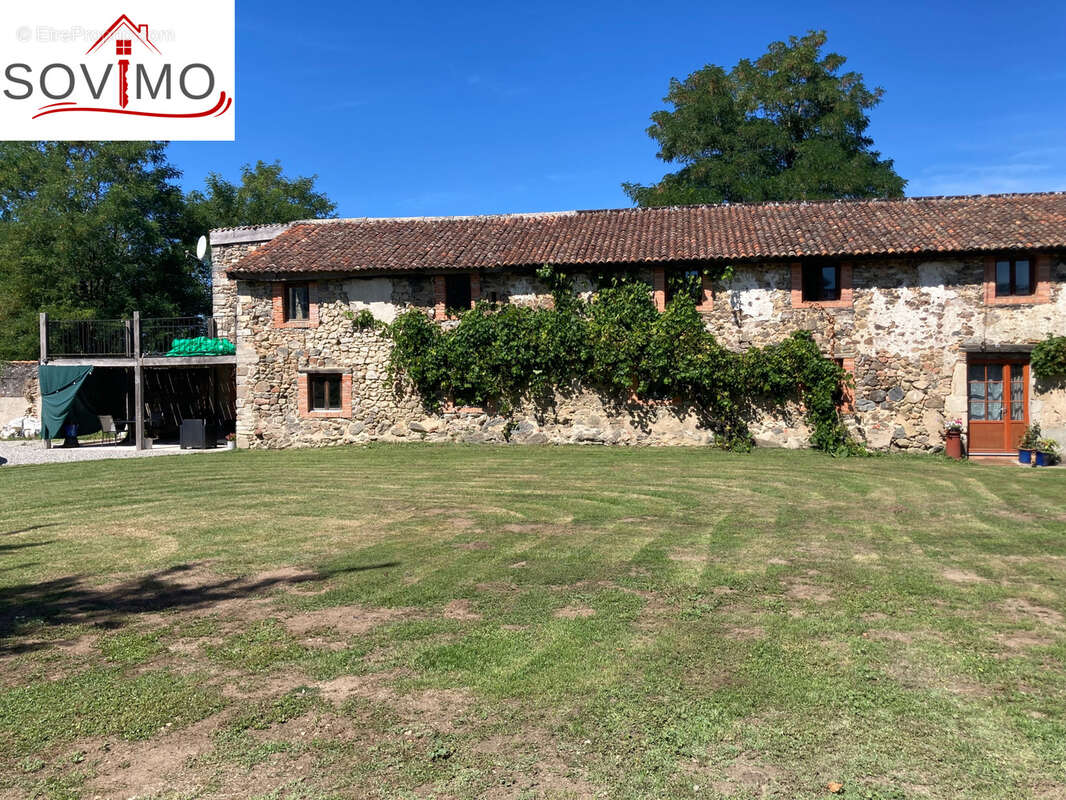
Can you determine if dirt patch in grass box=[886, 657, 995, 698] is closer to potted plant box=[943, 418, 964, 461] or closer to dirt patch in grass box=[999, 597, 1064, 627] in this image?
dirt patch in grass box=[999, 597, 1064, 627]

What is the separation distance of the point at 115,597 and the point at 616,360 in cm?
1340

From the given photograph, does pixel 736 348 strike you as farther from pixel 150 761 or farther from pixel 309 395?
pixel 150 761

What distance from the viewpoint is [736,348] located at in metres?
17.8

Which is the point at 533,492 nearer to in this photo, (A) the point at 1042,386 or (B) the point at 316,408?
(B) the point at 316,408

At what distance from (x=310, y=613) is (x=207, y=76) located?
1207 centimetres

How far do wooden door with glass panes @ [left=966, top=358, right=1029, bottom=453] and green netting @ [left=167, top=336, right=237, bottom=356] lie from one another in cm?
2006

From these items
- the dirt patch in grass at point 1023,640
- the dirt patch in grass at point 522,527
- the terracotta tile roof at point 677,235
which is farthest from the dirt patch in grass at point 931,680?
the terracotta tile roof at point 677,235

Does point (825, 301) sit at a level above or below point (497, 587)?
above

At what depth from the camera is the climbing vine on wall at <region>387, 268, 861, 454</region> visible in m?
17.3

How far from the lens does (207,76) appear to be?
13.5 metres

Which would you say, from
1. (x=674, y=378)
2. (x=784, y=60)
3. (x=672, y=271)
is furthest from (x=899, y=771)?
(x=784, y=60)

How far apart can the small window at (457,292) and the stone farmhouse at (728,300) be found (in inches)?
1.5

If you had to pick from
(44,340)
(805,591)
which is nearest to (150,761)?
(805,591)

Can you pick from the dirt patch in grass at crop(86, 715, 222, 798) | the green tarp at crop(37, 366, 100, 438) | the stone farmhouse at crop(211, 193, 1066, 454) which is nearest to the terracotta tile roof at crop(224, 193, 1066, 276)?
the stone farmhouse at crop(211, 193, 1066, 454)
